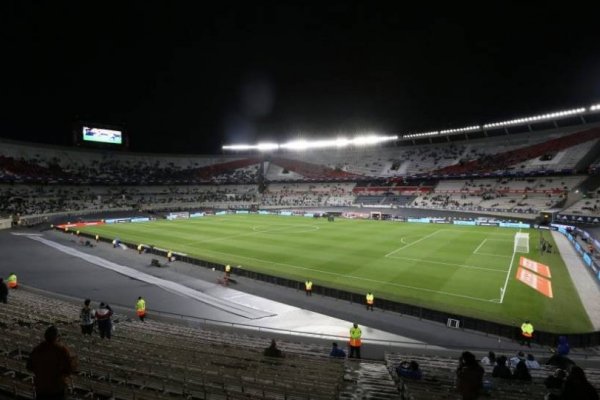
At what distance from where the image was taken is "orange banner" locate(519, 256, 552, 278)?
25.7 m

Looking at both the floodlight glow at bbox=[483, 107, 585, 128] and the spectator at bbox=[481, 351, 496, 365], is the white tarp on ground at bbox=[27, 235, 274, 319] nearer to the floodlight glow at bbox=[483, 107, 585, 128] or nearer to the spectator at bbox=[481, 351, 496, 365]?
the spectator at bbox=[481, 351, 496, 365]

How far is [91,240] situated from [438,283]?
35870 millimetres

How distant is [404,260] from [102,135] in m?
78.3

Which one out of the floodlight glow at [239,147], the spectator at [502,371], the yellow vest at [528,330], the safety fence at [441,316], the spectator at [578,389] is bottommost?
the safety fence at [441,316]

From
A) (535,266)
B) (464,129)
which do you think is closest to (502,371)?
(535,266)

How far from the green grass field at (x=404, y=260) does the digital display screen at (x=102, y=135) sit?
39.0m

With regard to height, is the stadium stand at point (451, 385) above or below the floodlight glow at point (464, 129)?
below

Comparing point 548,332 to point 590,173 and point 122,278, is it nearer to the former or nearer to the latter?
point 122,278

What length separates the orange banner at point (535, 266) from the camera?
25.7m

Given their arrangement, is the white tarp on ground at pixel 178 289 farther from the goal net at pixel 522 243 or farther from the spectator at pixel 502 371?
the goal net at pixel 522 243

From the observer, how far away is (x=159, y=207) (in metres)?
83.6

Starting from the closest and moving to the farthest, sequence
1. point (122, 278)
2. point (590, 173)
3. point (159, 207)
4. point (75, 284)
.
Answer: point (75, 284) < point (122, 278) < point (590, 173) < point (159, 207)

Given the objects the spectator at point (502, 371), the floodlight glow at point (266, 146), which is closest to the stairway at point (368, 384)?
the spectator at point (502, 371)

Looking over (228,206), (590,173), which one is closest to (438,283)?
(590,173)
